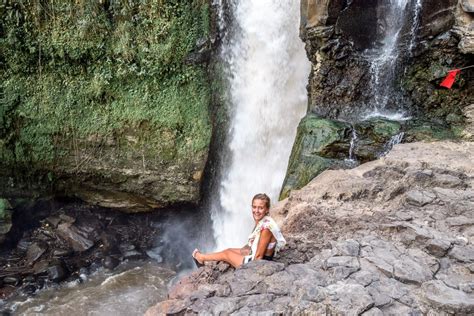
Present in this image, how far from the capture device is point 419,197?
4.64m

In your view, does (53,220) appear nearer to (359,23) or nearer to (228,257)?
(228,257)

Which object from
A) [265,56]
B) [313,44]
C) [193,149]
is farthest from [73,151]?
[313,44]

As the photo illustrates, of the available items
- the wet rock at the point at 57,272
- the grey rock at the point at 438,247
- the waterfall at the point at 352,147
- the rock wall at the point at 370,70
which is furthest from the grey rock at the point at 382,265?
the wet rock at the point at 57,272

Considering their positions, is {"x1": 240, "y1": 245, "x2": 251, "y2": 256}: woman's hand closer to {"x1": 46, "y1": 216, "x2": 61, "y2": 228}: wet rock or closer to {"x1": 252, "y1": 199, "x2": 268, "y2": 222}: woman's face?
{"x1": 252, "y1": 199, "x2": 268, "y2": 222}: woman's face

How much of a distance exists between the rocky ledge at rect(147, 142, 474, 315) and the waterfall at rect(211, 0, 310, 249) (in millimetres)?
3390

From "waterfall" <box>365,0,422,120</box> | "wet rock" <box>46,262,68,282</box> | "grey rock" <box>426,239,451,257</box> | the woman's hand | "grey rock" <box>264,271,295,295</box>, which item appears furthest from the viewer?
"wet rock" <box>46,262,68,282</box>

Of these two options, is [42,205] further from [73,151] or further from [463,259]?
[463,259]

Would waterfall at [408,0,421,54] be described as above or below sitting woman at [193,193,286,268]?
above

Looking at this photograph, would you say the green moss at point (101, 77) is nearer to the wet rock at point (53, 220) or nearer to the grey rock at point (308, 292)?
the wet rock at point (53, 220)

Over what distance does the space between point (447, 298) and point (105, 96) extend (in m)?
7.19

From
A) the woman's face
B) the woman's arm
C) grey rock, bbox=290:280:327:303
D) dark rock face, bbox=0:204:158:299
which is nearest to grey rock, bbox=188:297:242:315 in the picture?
grey rock, bbox=290:280:327:303

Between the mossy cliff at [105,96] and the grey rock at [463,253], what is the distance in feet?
18.5

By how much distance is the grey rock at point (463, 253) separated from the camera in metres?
3.62

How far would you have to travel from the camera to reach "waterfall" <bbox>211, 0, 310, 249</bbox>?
8.57m
